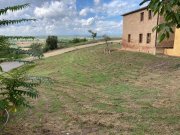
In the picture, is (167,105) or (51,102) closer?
(167,105)

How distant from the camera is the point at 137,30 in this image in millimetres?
27969

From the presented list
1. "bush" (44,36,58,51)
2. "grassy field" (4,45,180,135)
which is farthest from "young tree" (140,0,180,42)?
"bush" (44,36,58,51)

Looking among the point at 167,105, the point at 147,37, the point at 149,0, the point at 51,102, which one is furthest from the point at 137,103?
the point at 147,37

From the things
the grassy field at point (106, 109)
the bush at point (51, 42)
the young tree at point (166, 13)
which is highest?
the young tree at point (166, 13)

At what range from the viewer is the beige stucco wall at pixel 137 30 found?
24.2 metres

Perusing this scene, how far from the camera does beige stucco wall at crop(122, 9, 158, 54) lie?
79.5 feet

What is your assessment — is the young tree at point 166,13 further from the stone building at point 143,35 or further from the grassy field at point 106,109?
the stone building at point 143,35

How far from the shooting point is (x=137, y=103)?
823cm

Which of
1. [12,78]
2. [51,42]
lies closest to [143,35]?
[51,42]

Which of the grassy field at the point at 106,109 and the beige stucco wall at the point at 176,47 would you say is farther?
the beige stucco wall at the point at 176,47

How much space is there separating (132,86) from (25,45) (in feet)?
28.2

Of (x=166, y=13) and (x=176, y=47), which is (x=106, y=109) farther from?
(x=176, y=47)

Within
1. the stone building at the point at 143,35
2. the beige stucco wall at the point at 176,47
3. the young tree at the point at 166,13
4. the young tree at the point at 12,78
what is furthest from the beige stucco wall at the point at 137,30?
the young tree at the point at 12,78

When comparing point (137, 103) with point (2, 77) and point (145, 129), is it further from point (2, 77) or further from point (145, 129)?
point (2, 77)
